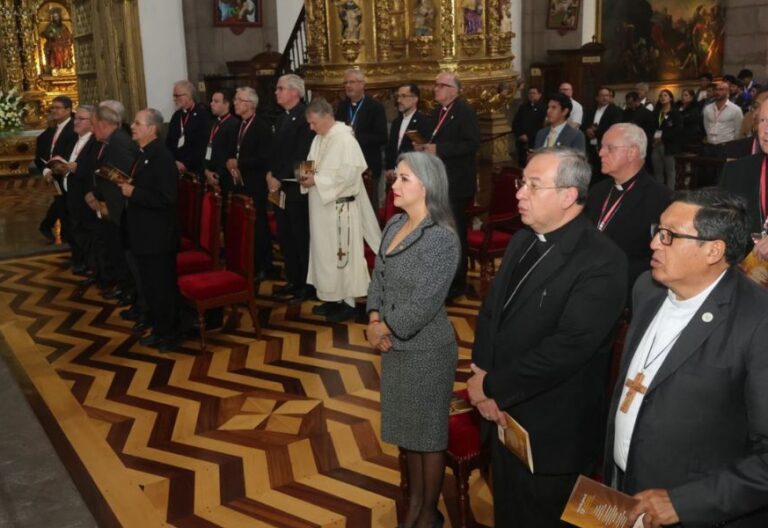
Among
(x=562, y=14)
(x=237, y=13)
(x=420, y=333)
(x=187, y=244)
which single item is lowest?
(x=187, y=244)

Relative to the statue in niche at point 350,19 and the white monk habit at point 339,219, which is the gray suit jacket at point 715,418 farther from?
the statue in niche at point 350,19

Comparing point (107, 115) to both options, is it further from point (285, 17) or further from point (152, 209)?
point (285, 17)

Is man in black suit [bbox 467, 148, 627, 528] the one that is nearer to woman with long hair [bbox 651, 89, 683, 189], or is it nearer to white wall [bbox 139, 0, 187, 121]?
woman with long hair [bbox 651, 89, 683, 189]

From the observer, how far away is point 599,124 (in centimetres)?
1079

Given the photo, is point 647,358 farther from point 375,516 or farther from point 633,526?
point 375,516

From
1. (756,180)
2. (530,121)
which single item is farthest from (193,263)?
(530,121)

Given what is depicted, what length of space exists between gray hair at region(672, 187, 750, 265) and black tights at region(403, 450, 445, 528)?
1.54 metres

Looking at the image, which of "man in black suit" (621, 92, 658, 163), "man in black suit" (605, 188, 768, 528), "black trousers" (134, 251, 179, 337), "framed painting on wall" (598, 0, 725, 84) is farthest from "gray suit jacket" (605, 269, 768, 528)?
"framed painting on wall" (598, 0, 725, 84)

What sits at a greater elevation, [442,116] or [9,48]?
[9,48]

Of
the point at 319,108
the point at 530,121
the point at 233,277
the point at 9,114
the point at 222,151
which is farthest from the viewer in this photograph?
the point at 9,114

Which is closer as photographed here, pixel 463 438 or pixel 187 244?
pixel 463 438

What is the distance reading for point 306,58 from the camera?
537 inches

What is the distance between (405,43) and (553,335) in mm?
11121

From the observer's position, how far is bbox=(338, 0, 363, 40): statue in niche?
12.7 meters
